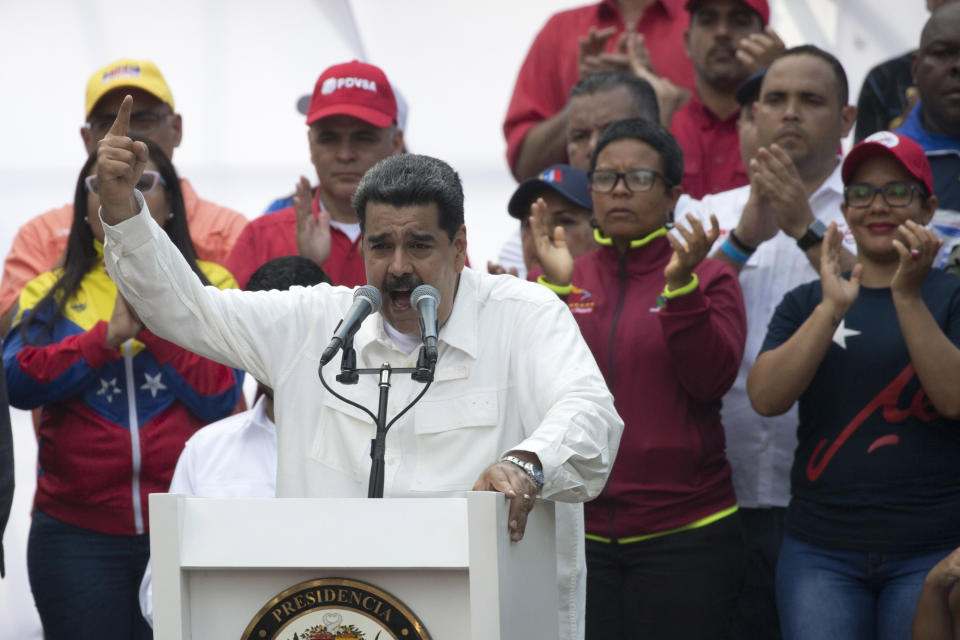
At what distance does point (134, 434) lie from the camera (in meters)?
4.55

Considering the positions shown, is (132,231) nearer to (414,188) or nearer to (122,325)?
(414,188)

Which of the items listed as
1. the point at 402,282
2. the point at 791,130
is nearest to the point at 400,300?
the point at 402,282

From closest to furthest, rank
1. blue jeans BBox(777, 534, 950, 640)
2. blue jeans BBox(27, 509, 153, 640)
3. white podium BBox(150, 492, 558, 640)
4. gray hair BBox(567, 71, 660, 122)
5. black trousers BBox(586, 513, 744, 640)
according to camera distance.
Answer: white podium BBox(150, 492, 558, 640)
blue jeans BBox(777, 534, 950, 640)
black trousers BBox(586, 513, 744, 640)
blue jeans BBox(27, 509, 153, 640)
gray hair BBox(567, 71, 660, 122)

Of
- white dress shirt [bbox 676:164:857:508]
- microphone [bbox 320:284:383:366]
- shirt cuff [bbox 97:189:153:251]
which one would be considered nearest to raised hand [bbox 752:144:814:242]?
white dress shirt [bbox 676:164:857:508]

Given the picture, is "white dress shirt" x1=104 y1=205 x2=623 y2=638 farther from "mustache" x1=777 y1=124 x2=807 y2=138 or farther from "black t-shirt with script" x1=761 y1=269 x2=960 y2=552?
"mustache" x1=777 y1=124 x2=807 y2=138

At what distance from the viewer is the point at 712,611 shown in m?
4.18

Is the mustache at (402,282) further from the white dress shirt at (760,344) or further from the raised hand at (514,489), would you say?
the white dress shirt at (760,344)

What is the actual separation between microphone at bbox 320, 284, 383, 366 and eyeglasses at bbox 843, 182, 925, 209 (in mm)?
1961

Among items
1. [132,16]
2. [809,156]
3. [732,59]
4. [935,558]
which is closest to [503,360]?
[935,558]

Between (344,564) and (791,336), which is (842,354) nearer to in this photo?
(791,336)

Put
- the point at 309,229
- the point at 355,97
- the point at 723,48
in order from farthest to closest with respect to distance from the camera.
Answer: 1. the point at 723,48
2. the point at 355,97
3. the point at 309,229

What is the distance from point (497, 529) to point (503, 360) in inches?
34.8

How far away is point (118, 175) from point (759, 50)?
3.22 m

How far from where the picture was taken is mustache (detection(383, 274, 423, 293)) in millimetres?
3287
